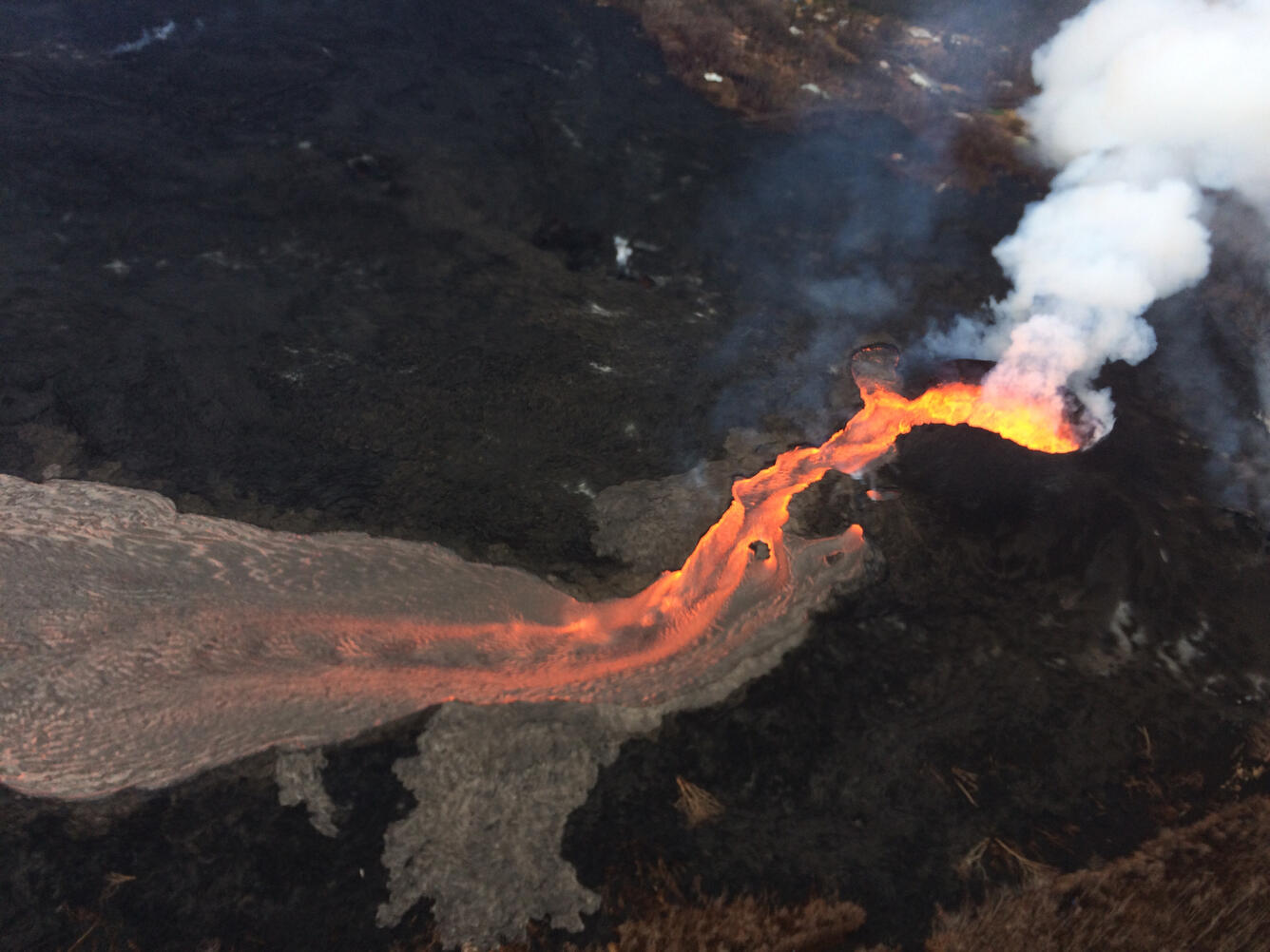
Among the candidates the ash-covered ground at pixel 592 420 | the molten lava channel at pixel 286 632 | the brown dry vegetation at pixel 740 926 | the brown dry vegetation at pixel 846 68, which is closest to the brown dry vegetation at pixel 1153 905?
the ash-covered ground at pixel 592 420

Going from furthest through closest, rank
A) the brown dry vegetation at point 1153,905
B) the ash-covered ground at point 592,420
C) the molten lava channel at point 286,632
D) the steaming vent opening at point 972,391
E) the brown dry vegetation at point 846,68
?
the brown dry vegetation at point 846,68
the steaming vent opening at point 972,391
the molten lava channel at point 286,632
the ash-covered ground at point 592,420
the brown dry vegetation at point 1153,905

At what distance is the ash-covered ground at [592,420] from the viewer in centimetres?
850

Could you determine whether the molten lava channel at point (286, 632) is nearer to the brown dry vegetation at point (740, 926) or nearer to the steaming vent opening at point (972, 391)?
the brown dry vegetation at point (740, 926)

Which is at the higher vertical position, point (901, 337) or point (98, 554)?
point (901, 337)

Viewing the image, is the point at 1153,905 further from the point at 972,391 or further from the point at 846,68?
the point at 846,68

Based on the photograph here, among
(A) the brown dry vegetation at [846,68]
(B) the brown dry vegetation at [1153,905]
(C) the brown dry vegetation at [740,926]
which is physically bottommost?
(C) the brown dry vegetation at [740,926]

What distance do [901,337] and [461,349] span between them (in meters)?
8.09

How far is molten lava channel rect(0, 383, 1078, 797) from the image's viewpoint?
8.91 m

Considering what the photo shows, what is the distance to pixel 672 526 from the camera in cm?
1165

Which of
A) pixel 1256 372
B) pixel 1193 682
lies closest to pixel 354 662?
pixel 1193 682

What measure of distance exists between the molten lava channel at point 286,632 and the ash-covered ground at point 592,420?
0.38m

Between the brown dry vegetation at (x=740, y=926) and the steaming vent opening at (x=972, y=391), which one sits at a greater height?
the steaming vent opening at (x=972, y=391)

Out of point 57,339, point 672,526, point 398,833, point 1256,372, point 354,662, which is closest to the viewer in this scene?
point 398,833

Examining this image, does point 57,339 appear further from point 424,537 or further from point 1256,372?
point 1256,372
